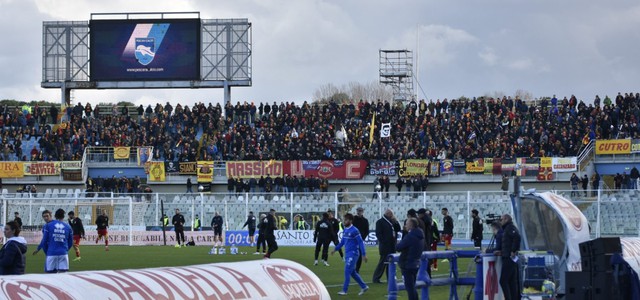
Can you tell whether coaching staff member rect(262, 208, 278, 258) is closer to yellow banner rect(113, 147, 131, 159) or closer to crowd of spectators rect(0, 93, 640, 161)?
crowd of spectators rect(0, 93, 640, 161)

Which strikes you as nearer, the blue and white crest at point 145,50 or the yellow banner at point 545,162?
the yellow banner at point 545,162

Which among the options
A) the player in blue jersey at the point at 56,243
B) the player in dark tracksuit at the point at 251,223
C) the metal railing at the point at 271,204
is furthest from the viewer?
the metal railing at the point at 271,204

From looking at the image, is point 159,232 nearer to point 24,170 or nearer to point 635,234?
point 24,170

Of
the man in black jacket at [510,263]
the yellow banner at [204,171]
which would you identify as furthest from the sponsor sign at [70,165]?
the man in black jacket at [510,263]

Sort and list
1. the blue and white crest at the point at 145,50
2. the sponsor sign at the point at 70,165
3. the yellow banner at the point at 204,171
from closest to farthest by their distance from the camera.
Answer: the yellow banner at the point at 204,171 < the sponsor sign at the point at 70,165 < the blue and white crest at the point at 145,50

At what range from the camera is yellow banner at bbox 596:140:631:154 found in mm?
53938

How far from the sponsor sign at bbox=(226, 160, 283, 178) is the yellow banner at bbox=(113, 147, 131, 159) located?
684 centimetres

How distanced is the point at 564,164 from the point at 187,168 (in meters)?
21.6

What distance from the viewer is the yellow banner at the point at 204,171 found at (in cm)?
5994

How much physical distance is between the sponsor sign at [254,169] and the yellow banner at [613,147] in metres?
17.5

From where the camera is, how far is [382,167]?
5778 centimetres

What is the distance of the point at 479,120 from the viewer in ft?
193

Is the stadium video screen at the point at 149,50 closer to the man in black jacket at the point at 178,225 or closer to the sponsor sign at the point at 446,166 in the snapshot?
the sponsor sign at the point at 446,166

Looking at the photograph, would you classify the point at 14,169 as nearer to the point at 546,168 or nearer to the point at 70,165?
the point at 70,165
